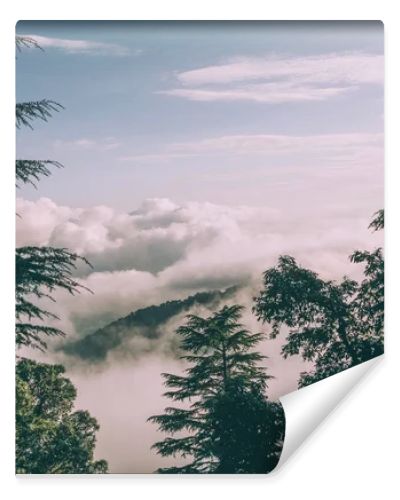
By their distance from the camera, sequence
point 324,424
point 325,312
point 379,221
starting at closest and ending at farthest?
point 324,424 < point 379,221 < point 325,312

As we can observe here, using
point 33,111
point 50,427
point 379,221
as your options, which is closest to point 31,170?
point 33,111

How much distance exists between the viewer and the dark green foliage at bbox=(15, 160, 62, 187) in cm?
1058

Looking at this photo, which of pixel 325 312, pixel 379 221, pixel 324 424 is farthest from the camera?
pixel 325 312

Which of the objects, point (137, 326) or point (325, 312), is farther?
point (325, 312)

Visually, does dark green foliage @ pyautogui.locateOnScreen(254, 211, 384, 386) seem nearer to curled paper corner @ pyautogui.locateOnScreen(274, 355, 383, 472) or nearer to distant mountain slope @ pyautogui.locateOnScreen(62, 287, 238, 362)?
curled paper corner @ pyautogui.locateOnScreen(274, 355, 383, 472)

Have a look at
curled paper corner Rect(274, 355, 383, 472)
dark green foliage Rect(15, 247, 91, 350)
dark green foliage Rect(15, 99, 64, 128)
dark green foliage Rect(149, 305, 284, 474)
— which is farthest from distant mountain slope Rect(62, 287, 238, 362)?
dark green foliage Rect(15, 99, 64, 128)

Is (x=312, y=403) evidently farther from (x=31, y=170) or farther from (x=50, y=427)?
(x=31, y=170)

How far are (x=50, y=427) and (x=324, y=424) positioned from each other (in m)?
2.00

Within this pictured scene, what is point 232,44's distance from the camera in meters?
10.6

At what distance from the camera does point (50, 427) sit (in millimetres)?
10695

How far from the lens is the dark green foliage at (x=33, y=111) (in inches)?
416

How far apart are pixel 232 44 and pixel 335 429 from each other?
288 cm
